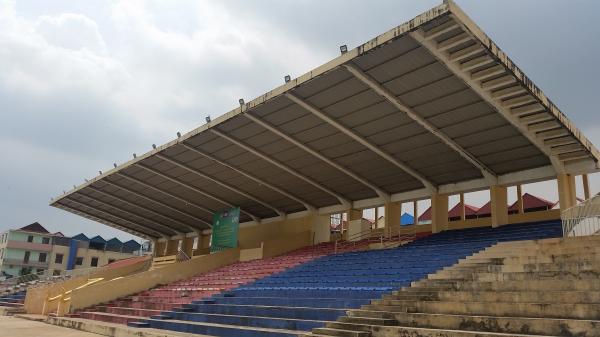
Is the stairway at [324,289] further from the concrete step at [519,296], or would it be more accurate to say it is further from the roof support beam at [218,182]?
the roof support beam at [218,182]

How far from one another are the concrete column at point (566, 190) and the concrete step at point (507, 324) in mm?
11425

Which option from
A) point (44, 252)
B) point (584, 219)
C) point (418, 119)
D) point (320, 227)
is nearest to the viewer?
point (584, 219)

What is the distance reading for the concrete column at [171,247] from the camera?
39.0 meters

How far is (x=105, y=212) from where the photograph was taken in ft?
115

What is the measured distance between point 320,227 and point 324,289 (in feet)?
44.1

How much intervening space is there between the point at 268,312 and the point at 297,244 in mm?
14119

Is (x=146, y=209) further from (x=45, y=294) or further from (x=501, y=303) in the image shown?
(x=501, y=303)

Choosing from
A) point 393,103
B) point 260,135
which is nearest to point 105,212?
point 260,135

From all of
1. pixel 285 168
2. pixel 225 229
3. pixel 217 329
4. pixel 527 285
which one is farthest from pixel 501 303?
pixel 225 229

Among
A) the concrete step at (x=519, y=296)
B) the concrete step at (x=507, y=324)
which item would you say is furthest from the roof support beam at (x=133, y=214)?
the concrete step at (x=507, y=324)

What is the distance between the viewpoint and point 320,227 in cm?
2684

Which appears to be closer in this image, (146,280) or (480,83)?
(480,83)

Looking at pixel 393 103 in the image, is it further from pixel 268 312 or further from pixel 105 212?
pixel 105 212

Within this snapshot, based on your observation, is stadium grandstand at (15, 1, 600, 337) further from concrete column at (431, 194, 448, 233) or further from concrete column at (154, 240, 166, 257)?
concrete column at (154, 240, 166, 257)
